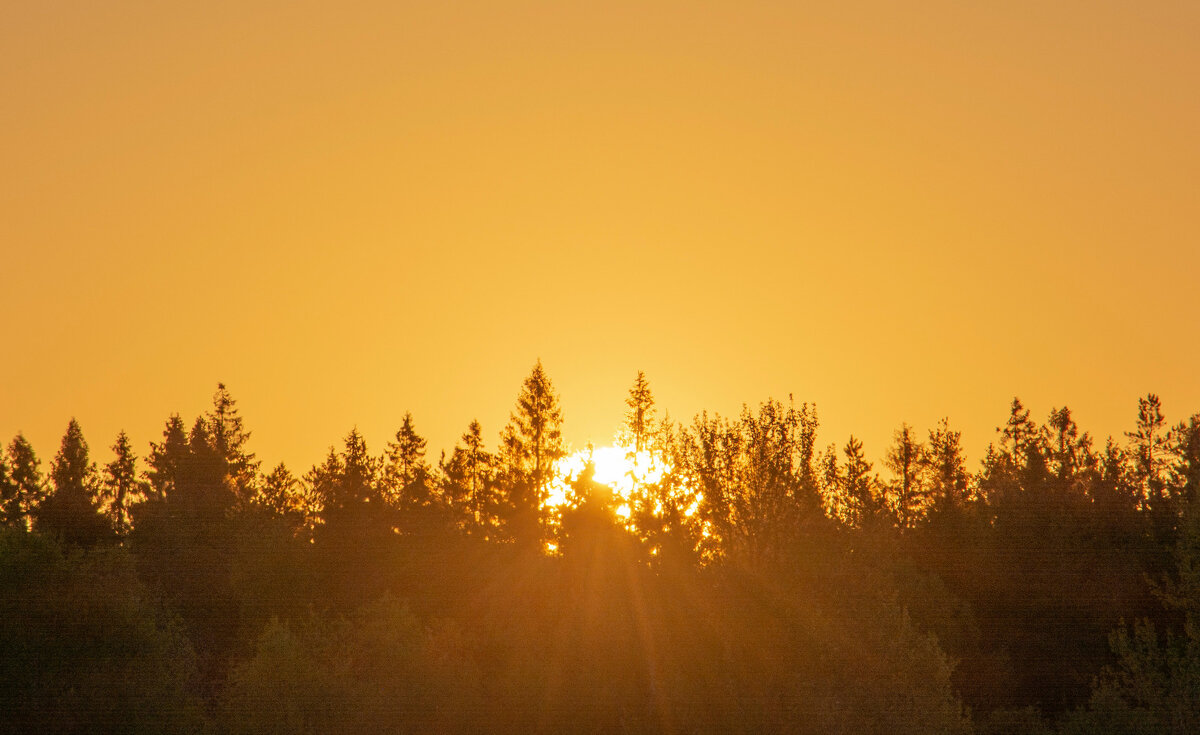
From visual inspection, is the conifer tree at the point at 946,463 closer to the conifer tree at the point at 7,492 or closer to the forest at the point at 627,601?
the forest at the point at 627,601

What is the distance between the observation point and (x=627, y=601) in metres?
54.1

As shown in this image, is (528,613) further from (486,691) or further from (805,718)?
(805,718)

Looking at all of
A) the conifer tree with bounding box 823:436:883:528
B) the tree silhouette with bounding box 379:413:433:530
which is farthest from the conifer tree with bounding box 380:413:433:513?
the conifer tree with bounding box 823:436:883:528

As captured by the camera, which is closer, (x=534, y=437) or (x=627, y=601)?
(x=627, y=601)

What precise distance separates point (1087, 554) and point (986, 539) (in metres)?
6.07

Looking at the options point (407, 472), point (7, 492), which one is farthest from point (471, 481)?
point (7, 492)

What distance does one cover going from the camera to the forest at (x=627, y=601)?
4812 cm

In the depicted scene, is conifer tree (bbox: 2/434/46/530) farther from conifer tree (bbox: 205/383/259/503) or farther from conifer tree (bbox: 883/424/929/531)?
conifer tree (bbox: 883/424/929/531)

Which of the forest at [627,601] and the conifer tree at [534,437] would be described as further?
the conifer tree at [534,437]

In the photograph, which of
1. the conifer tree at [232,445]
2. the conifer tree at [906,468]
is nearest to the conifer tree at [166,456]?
the conifer tree at [232,445]

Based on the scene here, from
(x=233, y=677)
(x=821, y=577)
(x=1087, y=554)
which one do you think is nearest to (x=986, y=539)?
(x=1087, y=554)

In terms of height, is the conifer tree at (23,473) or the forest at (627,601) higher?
Answer: the conifer tree at (23,473)

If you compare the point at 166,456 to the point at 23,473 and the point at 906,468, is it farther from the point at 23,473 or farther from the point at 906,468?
the point at 906,468

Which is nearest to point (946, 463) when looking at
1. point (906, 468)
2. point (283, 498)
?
point (906, 468)
